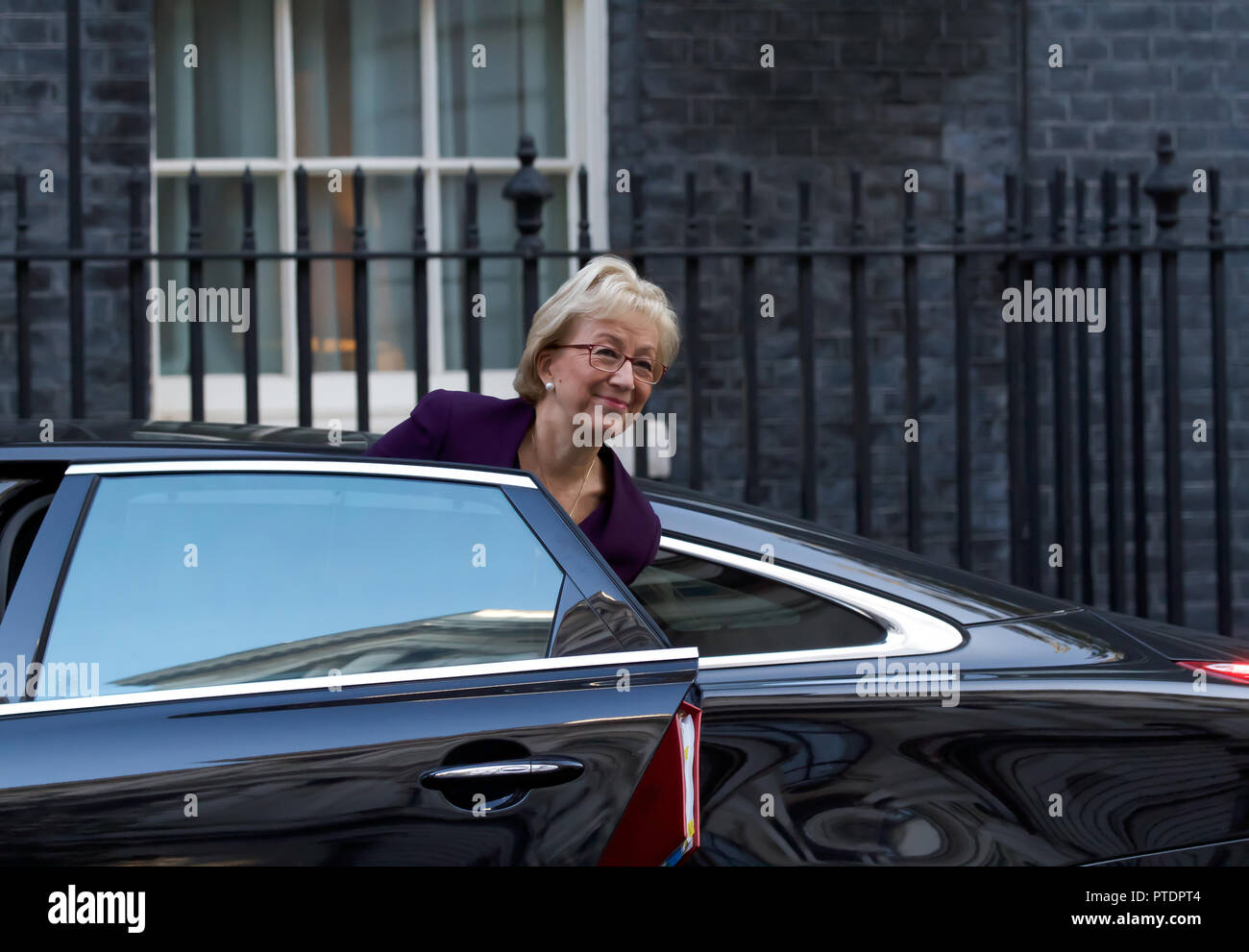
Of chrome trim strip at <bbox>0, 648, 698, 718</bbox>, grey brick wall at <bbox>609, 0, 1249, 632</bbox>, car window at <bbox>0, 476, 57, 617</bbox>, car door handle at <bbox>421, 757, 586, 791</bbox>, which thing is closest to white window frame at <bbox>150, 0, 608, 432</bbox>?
grey brick wall at <bbox>609, 0, 1249, 632</bbox>

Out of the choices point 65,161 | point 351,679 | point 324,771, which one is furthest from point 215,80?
point 324,771

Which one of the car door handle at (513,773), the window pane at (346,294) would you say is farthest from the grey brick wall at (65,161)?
the car door handle at (513,773)

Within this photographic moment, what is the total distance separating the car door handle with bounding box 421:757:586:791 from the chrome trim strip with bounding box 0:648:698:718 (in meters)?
0.15

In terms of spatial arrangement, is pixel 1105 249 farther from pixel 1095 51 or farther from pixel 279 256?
pixel 279 256

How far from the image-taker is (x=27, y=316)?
16.5 feet

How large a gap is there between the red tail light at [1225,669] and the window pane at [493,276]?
4.40 metres

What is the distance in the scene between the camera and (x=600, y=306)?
292cm

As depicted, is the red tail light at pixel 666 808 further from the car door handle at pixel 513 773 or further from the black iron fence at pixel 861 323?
the black iron fence at pixel 861 323

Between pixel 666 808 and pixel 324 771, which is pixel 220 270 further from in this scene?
pixel 666 808

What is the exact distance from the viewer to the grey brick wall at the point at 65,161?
6.22 meters

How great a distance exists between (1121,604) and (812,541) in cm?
333

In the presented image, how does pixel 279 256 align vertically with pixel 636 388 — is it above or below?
above

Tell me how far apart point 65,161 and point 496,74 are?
214cm
